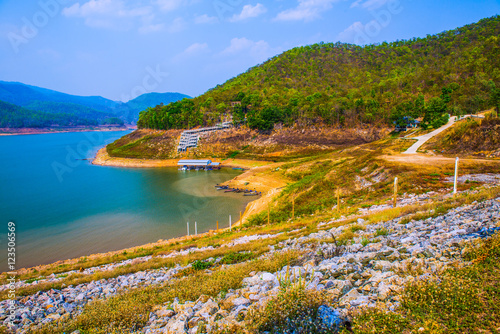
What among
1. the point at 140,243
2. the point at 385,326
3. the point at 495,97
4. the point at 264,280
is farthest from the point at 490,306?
the point at 495,97

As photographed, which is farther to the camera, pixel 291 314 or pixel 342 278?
pixel 342 278

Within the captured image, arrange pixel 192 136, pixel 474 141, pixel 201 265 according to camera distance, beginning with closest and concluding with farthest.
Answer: pixel 201 265, pixel 474 141, pixel 192 136

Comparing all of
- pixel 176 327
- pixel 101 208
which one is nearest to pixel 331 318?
pixel 176 327

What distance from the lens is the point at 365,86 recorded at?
113562 mm

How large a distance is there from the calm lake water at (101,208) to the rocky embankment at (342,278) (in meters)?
17.8

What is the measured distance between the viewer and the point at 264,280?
723cm

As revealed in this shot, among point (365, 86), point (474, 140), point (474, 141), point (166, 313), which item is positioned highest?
point (365, 86)

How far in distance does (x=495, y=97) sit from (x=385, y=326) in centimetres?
6828

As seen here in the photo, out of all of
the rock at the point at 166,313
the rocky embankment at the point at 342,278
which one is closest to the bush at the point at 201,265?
the rocky embankment at the point at 342,278

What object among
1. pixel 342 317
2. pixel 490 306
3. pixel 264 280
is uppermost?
pixel 490 306

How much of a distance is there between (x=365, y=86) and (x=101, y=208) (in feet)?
375

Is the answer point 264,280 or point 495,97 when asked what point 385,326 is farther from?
point 495,97

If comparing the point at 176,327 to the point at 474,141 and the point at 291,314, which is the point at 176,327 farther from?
the point at 474,141

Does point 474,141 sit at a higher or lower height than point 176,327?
higher
